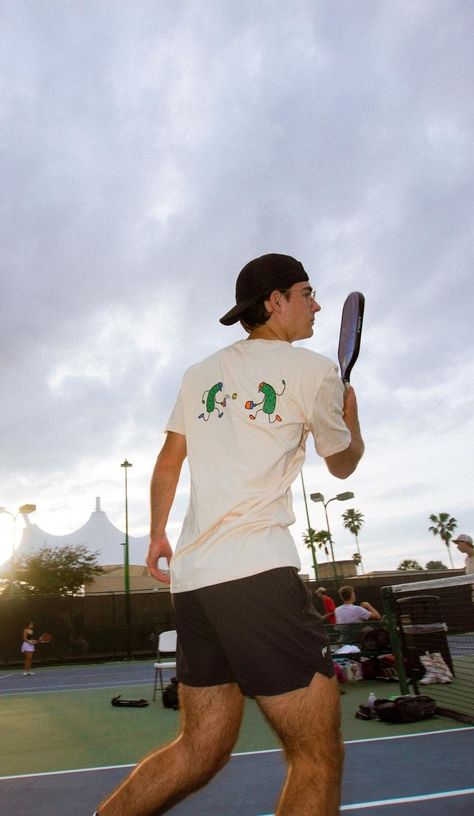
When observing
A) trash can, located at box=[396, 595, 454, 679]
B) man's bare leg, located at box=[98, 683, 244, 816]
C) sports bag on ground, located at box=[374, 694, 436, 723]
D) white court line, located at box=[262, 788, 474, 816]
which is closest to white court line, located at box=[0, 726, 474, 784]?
sports bag on ground, located at box=[374, 694, 436, 723]

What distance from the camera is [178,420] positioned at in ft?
7.24

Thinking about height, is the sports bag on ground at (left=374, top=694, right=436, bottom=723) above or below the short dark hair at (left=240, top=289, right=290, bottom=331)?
below

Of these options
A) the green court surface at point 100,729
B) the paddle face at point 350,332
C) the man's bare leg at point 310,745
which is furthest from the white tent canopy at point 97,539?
the man's bare leg at point 310,745

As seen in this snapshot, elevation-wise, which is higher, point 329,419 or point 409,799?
point 329,419

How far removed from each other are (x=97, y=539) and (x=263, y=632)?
75.5m

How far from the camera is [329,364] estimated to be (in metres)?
1.90

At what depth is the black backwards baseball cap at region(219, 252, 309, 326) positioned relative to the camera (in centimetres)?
211

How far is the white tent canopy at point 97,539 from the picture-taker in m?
69.6

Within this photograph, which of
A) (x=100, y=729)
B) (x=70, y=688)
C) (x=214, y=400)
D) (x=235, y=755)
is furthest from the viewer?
(x=70, y=688)

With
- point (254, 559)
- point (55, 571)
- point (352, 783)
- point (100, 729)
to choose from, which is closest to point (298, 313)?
point (254, 559)

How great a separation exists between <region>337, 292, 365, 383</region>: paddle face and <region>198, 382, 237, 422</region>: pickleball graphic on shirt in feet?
2.11

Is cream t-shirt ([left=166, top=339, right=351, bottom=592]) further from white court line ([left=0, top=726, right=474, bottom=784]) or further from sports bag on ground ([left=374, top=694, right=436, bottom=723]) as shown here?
sports bag on ground ([left=374, top=694, right=436, bottom=723])

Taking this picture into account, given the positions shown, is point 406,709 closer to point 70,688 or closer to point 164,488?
point 164,488

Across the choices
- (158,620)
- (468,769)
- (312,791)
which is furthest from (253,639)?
(158,620)
